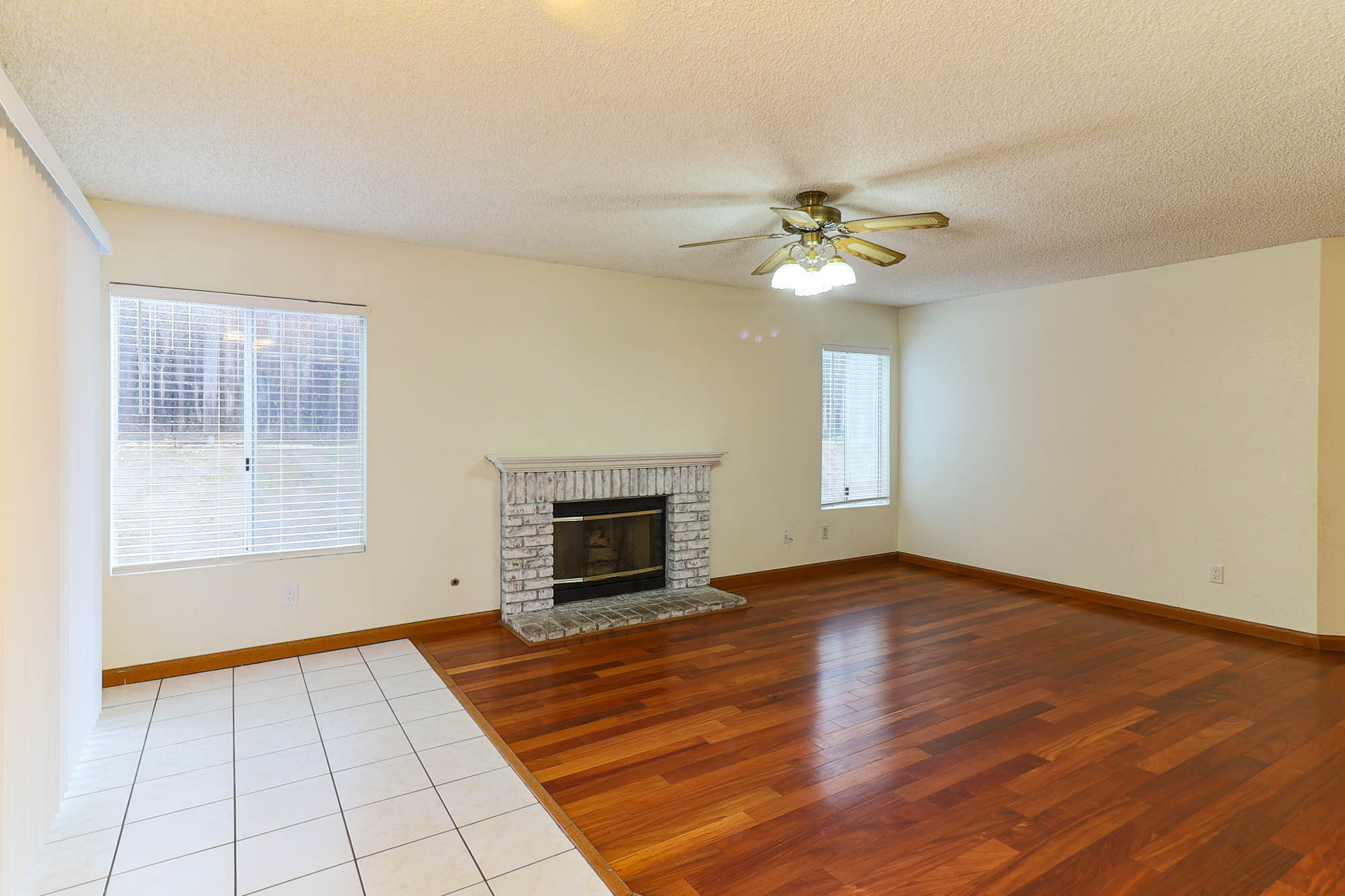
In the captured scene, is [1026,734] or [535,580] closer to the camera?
[1026,734]

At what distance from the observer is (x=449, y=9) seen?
1906 mm

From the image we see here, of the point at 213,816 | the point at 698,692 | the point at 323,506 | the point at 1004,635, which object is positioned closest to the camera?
the point at 213,816

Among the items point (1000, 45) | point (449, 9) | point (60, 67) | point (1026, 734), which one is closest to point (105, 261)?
point (60, 67)

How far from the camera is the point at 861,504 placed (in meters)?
6.67

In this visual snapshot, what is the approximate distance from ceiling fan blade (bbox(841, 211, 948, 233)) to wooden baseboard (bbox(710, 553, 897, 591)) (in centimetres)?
336

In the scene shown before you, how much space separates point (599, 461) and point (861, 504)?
3031mm

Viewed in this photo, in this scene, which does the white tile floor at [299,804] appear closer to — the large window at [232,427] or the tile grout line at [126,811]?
the tile grout line at [126,811]

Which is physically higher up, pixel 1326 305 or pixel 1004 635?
pixel 1326 305

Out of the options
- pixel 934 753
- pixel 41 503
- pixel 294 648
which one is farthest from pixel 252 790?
pixel 934 753

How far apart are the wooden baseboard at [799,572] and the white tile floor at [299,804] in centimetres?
287

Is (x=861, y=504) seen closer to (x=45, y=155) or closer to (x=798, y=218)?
(x=798, y=218)

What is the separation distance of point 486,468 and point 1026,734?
357 centimetres

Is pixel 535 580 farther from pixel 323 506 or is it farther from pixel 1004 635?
pixel 1004 635

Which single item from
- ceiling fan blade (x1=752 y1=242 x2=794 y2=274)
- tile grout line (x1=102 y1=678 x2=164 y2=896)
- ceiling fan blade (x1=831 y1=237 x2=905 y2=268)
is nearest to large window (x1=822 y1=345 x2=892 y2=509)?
ceiling fan blade (x1=752 y1=242 x2=794 y2=274)
